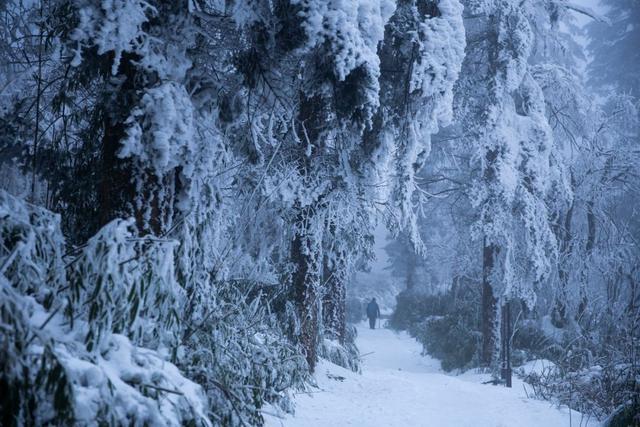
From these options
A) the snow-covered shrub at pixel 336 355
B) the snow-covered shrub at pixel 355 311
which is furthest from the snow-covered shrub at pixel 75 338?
the snow-covered shrub at pixel 355 311

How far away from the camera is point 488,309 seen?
1168cm

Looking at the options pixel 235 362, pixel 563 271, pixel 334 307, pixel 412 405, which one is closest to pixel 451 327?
pixel 563 271

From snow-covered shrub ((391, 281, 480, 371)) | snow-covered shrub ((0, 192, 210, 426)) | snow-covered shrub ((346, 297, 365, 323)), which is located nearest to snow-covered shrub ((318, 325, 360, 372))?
snow-covered shrub ((391, 281, 480, 371))

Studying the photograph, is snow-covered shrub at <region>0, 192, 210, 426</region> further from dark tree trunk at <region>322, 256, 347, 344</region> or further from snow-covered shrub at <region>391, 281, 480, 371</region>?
snow-covered shrub at <region>391, 281, 480, 371</region>

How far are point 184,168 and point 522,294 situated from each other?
388 inches

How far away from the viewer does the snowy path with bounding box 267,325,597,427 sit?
5.45m

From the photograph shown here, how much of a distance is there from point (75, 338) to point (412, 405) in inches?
212

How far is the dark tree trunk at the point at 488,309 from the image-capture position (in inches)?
452

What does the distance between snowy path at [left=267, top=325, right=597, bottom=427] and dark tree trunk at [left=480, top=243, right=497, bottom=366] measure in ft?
6.62

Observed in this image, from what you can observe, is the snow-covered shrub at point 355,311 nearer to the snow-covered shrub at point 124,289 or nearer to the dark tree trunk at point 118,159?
the dark tree trunk at point 118,159

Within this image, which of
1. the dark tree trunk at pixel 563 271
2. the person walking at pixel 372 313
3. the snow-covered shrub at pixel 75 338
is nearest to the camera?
the snow-covered shrub at pixel 75 338

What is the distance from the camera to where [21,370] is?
6.36ft

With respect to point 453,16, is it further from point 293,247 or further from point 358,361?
point 358,361

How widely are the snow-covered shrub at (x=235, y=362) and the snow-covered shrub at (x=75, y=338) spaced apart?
52 centimetres
